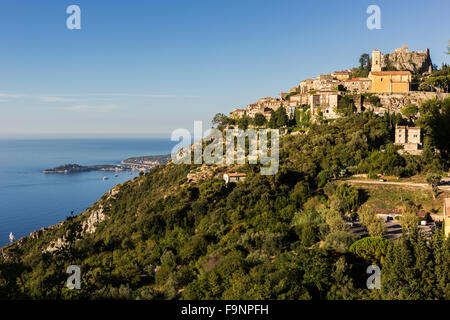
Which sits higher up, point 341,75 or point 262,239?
point 341,75

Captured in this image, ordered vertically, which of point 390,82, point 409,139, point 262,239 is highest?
point 390,82

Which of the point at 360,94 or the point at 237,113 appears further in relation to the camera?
the point at 237,113

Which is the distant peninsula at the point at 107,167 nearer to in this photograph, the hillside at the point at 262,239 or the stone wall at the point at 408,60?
the hillside at the point at 262,239

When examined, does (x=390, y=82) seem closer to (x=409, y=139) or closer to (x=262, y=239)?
(x=409, y=139)

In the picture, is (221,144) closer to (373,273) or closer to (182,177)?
(182,177)

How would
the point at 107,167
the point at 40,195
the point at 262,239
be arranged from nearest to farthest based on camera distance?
the point at 262,239 → the point at 40,195 → the point at 107,167

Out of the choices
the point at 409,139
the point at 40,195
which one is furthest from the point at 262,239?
the point at 40,195
